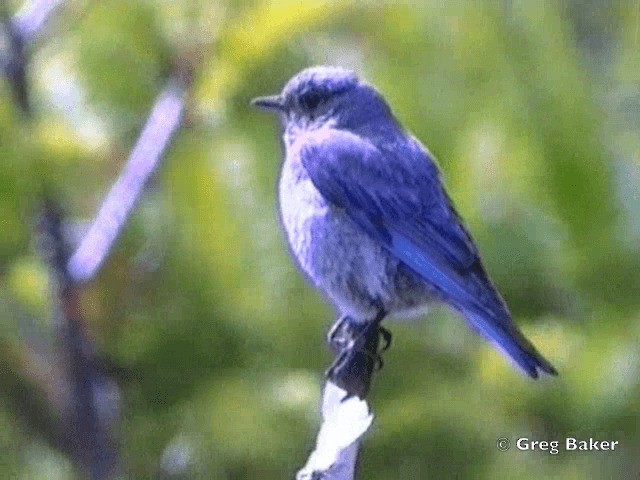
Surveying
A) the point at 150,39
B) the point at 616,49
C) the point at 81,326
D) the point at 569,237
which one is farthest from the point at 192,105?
the point at 616,49

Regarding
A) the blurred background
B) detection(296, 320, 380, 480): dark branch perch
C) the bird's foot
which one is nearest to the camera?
detection(296, 320, 380, 480): dark branch perch

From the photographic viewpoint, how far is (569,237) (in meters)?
1.14

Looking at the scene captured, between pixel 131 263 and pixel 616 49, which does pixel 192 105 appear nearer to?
pixel 131 263

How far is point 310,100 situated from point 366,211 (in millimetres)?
91

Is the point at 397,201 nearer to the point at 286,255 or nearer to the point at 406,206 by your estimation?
the point at 406,206

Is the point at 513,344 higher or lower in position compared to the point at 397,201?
lower

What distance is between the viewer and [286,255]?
113cm

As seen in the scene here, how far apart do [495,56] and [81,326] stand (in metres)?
0.39

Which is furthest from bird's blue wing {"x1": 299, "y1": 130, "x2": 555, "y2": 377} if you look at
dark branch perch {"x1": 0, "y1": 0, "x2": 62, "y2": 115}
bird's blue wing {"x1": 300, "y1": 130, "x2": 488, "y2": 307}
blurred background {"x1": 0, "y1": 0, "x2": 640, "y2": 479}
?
dark branch perch {"x1": 0, "y1": 0, "x2": 62, "y2": 115}

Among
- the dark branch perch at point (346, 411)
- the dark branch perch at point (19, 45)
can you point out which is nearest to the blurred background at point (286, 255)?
the dark branch perch at point (19, 45)

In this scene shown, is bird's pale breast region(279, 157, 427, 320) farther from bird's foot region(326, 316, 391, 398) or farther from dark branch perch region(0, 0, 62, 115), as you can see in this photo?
dark branch perch region(0, 0, 62, 115)

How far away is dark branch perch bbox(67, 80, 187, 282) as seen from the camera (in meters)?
1.07

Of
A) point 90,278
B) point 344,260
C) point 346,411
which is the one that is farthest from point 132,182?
point 346,411

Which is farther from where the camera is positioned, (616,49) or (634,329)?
(616,49)
